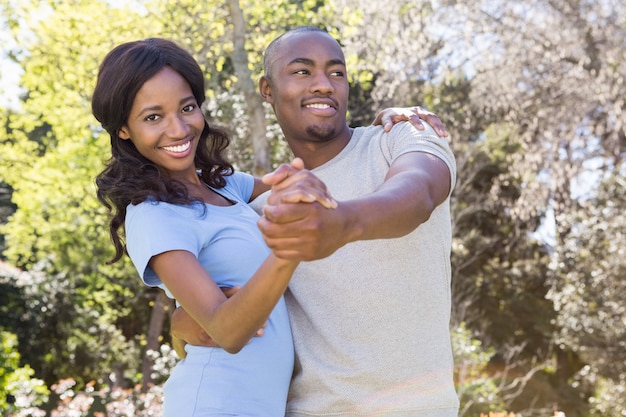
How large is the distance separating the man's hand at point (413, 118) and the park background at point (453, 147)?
5072mm

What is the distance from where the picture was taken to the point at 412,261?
2191 mm

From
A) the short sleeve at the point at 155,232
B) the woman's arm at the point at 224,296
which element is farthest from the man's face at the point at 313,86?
the woman's arm at the point at 224,296

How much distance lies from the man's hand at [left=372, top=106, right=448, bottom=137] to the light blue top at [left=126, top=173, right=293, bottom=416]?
51cm

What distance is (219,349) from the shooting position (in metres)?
2.21

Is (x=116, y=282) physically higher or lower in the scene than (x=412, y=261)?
lower

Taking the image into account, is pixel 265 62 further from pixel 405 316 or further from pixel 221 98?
pixel 221 98

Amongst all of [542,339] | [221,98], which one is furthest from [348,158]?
[542,339]

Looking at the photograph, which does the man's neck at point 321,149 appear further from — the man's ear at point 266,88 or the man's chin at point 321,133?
the man's ear at point 266,88

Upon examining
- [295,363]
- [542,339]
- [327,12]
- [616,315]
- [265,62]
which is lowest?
[542,339]

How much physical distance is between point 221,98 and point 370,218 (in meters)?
9.69

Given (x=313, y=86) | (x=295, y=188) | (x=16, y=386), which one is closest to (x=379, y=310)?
(x=313, y=86)

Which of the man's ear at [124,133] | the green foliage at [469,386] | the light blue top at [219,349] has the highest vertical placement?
the man's ear at [124,133]

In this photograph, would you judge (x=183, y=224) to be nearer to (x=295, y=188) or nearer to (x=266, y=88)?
(x=266, y=88)

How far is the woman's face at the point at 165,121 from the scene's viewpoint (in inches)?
93.7
